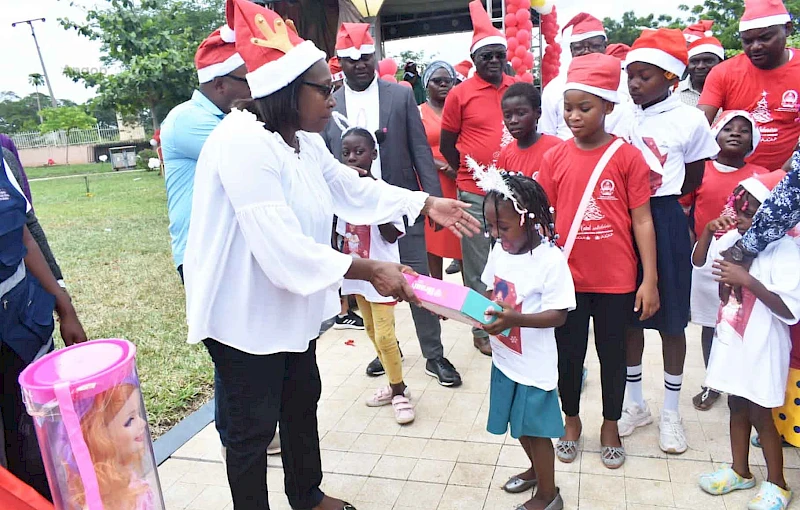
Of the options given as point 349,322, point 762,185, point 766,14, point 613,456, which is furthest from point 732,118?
point 349,322

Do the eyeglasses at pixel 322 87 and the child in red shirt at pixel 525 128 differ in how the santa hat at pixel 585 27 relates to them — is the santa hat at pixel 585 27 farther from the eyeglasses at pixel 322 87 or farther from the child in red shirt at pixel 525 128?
the eyeglasses at pixel 322 87

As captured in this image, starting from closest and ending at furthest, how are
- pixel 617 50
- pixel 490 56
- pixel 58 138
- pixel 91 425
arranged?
1. pixel 91 425
2. pixel 490 56
3. pixel 617 50
4. pixel 58 138

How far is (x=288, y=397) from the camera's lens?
2.53m

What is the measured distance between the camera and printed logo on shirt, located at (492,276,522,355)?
2413 mm

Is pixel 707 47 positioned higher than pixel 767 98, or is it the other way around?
pixel 707 47

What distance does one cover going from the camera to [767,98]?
3719mm

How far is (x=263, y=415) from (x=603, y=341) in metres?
1.63

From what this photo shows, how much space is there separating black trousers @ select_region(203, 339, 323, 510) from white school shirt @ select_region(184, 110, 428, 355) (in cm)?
12

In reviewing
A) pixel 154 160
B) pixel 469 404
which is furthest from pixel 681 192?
pixel 154 160

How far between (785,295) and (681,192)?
A: 2.59 ft

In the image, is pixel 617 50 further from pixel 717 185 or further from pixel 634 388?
pixel 634 388

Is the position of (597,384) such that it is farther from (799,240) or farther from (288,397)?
(288,397)

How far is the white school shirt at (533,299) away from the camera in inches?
92.0

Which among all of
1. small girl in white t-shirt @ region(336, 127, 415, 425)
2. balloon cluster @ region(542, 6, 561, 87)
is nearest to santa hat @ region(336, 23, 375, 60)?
small girl in white t-shirt @ region(336, 127, 415, 425)
